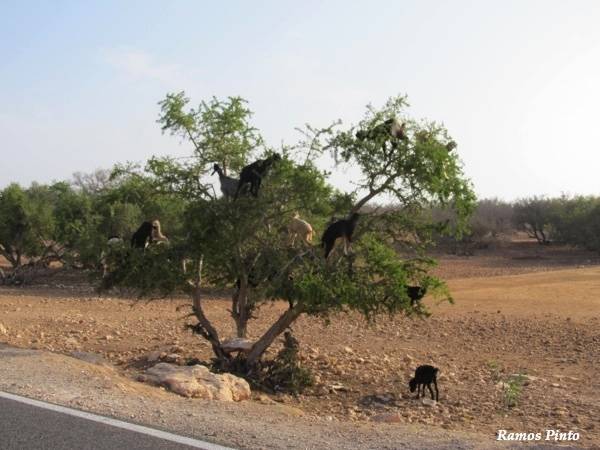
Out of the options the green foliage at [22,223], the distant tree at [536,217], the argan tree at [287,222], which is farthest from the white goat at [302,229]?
the distant tree at [536,217]

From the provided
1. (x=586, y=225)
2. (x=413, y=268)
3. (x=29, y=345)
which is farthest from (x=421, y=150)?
(x=586, y=225)

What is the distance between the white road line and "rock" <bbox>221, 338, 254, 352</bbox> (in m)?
4.34

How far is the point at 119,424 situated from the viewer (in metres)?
5.77

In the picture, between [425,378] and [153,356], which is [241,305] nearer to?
[153,356]

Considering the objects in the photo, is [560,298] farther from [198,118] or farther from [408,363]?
[198,118]

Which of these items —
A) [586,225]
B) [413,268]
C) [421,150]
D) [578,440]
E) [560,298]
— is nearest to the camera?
[578,440]

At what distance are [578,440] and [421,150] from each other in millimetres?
4052

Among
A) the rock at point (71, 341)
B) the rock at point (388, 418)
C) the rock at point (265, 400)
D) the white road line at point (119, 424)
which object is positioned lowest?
the rock at point (388, 418)

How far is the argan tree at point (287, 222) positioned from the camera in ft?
30.3

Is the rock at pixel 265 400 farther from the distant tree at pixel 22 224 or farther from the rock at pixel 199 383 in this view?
the distant tree at pixel 22 224

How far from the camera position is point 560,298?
20500 mm

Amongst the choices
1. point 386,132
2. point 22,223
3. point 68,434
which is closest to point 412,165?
point 386,132

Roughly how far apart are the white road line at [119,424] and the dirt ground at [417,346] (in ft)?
8.76

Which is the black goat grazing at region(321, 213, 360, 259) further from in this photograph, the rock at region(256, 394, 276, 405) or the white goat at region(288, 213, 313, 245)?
the rock at region(256, 394, 276, 405)
